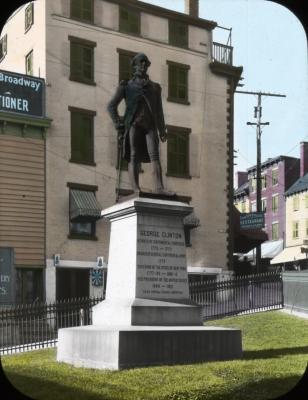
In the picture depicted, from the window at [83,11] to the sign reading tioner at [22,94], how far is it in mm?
2978

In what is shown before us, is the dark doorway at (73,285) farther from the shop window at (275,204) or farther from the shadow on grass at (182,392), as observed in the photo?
the shadow on grass at (182,392)

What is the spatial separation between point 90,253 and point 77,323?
310cm

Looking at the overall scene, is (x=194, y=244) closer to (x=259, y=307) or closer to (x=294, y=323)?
(x=294, y=323)

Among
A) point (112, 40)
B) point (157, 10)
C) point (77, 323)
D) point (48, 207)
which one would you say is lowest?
point (77, 323)

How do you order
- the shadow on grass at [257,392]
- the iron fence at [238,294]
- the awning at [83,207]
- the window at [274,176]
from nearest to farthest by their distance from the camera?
the shadow on grass at [257,392]
the awning at [83,207]
the iron fence at [238,294]
the window at [274,176]

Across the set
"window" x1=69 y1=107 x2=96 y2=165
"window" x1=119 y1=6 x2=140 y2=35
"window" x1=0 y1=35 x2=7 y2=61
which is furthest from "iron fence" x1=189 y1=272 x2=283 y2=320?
"window" x1=0 y1=35 x2=7 y2=61

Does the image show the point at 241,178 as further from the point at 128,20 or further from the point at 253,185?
the point at 128,20

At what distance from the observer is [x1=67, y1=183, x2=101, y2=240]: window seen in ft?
47.8

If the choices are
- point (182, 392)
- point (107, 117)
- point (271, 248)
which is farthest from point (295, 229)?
point (182, 392)

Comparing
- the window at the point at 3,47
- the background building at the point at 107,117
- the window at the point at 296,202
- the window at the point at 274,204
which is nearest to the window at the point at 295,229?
the window at the point at 296,202

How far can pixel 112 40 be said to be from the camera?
59.7 feet

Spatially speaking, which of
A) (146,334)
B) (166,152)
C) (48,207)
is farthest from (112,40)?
(146,334)

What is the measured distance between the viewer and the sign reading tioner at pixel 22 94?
16031 mm

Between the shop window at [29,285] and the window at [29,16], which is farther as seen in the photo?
the window at [29,16]
